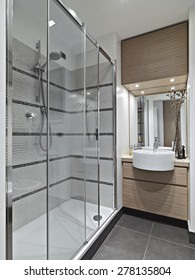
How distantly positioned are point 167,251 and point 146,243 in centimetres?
20

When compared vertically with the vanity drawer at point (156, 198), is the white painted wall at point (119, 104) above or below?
above

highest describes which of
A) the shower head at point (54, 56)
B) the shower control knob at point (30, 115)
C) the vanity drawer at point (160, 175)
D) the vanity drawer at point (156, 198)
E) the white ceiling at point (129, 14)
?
the white ceiling at point (129, 14)

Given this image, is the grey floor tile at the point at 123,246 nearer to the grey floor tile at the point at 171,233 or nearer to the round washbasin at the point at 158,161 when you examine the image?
the grey floor tile at the point at 171,233

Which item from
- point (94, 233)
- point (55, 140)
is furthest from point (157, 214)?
point (55, 140)

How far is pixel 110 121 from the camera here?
7.04ft

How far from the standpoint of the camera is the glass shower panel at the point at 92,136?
191 centimetres

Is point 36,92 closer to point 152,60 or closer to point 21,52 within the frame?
point 21,52

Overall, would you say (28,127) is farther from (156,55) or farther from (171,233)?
(171,233)

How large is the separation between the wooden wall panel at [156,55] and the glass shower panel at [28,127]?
3.83ft

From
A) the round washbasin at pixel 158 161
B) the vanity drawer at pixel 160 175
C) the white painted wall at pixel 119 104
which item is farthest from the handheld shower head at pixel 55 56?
the vanity drawer at pixel 160 175

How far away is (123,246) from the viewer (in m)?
1.57

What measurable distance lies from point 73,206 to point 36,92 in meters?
1.38
